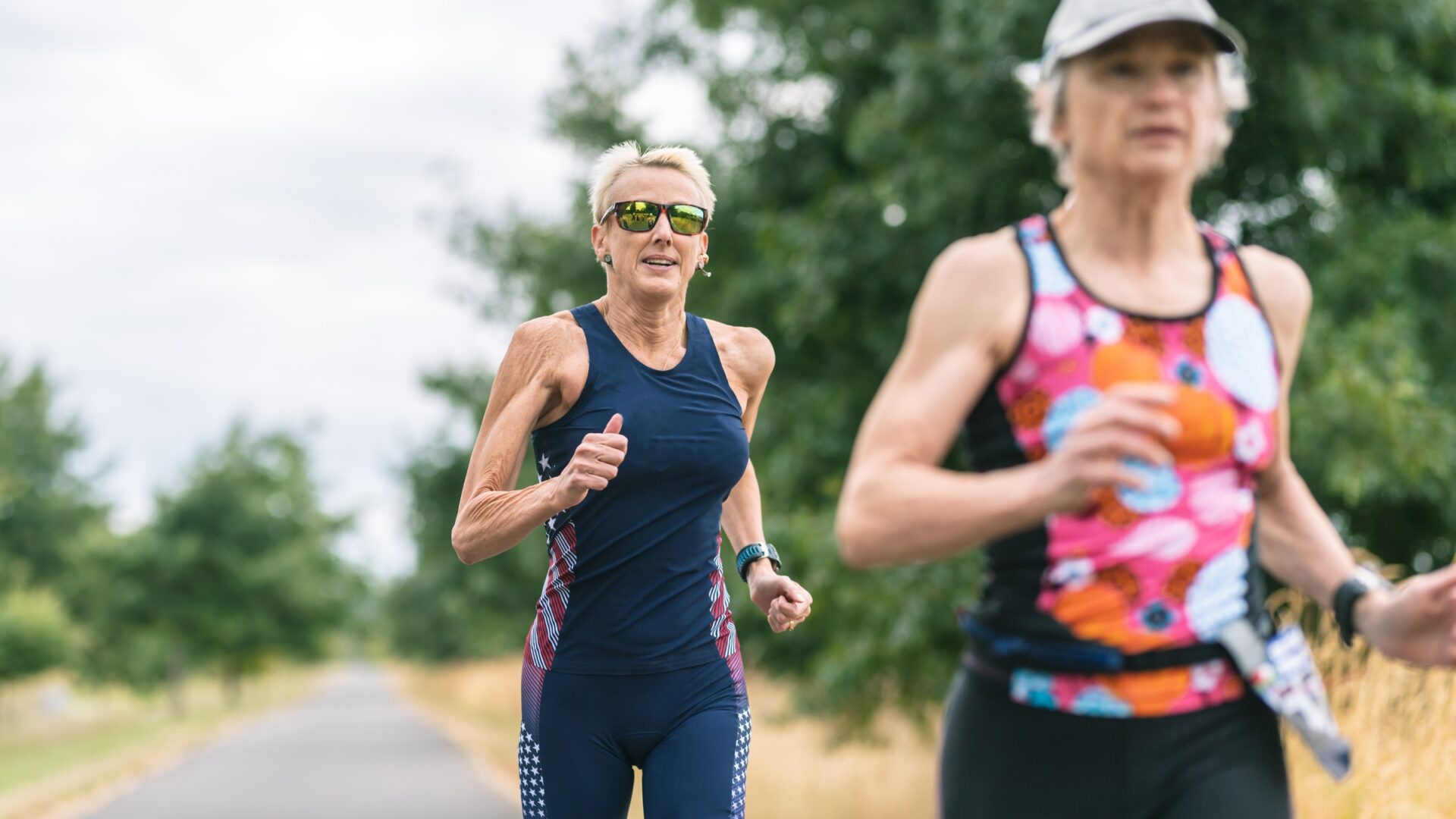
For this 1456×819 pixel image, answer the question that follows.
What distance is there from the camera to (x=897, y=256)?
462 inches

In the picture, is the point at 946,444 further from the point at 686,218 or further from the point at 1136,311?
the point at 686,218

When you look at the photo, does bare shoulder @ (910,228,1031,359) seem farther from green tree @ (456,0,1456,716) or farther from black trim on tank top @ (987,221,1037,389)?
green tree @ (456,0,1456,716)

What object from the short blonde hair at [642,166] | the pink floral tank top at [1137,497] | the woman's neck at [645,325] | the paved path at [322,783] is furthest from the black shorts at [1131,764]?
the paved path at [322,783]

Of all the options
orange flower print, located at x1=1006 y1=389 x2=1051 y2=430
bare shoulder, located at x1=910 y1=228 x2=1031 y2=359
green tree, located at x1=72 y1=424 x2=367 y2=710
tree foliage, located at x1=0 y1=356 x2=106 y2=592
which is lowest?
orange flower print, located at x1=1006 y1=389 x2=1051 y2=430

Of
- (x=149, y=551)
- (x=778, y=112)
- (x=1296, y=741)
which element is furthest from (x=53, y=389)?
(x=1296, y=741)

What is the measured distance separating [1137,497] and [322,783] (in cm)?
1608

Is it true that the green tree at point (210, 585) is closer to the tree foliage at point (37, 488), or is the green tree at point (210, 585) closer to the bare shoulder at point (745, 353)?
the tree foliage at point (37, 488)

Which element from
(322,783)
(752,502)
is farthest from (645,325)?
(322,783)

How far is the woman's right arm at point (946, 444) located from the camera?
184 cm

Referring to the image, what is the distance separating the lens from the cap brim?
192 centimetres

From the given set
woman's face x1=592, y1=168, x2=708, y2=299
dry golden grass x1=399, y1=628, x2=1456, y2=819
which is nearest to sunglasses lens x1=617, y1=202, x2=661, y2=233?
woman's face x1=592, y1=168, x2=708, y2=299

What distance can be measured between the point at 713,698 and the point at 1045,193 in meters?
8.70

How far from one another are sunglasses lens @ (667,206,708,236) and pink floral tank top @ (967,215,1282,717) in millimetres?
1798

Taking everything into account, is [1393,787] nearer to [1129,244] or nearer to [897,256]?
[1129,244]
